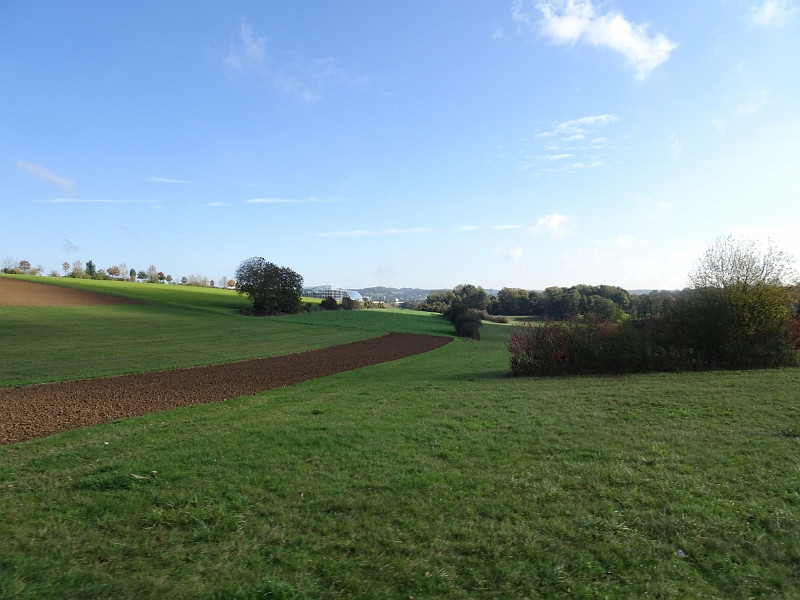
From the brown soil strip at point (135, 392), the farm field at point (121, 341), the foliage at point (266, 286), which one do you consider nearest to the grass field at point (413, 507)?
the brown soil strip at point (135, 392)

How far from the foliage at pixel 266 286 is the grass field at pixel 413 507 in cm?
6304

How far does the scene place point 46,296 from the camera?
55.2 meters

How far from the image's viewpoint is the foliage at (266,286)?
2810 inches

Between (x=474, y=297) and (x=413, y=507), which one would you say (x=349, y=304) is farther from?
(x=413, y=507)

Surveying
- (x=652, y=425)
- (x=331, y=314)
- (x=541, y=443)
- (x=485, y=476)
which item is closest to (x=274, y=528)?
(x=485, y=476)

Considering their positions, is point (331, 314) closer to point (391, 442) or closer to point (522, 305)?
point (522, 305)

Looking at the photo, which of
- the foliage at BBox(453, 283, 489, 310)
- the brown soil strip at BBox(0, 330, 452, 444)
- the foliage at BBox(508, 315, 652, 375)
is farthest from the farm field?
the foliage at BBox(453, 283, 489, 310)

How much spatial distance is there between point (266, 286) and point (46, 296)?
27.7 meters

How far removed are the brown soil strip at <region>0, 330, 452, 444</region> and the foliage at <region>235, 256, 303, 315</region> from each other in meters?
46.7

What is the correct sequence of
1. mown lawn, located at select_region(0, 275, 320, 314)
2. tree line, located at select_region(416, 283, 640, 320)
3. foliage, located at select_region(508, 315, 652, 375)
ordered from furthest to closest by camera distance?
1. tree line, located at select_region(416, 283, 640, 320)
2. mown lawn, located at select_region(0, 275, 320, 314)
3. foliage, located at select_region(508, 315, 652, 375)

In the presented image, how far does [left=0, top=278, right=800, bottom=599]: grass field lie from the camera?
4047mm

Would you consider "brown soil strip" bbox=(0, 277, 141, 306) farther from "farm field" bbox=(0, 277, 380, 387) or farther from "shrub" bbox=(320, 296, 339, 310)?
"shrub" bbox=(320, 296, 339, 310)

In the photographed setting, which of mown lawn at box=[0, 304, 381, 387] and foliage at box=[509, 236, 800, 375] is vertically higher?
foliage at box=[509, 236, 800, 375]

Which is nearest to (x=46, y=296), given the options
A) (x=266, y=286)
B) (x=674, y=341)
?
(x=266, y=286)
